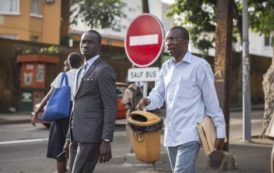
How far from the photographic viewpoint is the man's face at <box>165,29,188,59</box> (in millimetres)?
5000

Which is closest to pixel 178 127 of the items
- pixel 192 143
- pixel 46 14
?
pixel 192 143

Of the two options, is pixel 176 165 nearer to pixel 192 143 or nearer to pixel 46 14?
pixel 192 143

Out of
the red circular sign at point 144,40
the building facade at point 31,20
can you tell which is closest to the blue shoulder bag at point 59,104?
the red circular sign at point 144,40

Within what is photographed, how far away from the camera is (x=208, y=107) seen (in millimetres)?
4918

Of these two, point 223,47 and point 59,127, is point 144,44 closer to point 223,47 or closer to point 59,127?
point 223,47

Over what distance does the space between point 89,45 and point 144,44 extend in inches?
158

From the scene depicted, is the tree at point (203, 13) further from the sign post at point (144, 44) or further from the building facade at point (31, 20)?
the sign post at point (144, 44)

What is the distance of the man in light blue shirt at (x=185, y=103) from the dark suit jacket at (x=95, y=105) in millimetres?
290

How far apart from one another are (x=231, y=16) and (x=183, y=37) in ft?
15.6

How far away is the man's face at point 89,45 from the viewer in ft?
17.3

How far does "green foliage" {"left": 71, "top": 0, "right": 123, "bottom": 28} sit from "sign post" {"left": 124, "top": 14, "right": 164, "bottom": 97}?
3423 cm

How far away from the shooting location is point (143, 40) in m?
9.30

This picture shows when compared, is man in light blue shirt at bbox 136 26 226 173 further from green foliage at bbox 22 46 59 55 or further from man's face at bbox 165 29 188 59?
green foliage at bbox 22 46 59 55

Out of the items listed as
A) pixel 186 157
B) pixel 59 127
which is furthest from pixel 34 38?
pixel 186 157
